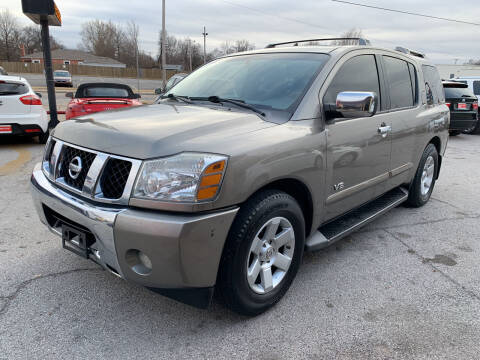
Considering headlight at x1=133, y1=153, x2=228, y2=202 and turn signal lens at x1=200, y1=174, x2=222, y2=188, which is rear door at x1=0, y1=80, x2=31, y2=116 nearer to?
headlight at x1=133, y1=153, x2=228, y2=202

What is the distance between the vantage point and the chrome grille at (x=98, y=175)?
6.74 ft

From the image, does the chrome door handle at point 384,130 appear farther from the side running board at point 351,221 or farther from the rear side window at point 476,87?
the rear side window at point 476,87

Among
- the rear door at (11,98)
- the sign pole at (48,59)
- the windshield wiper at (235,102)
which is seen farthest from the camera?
the sign pole at (48,59)

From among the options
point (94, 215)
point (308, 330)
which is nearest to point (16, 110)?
point (94, 215)

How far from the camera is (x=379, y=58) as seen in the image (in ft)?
11.8

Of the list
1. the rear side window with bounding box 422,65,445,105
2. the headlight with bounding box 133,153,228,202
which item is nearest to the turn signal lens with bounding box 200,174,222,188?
the headlight with bounding box 133,153,228,202

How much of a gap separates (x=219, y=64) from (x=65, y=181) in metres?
1.96

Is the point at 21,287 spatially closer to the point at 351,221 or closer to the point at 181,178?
the point at 181,178

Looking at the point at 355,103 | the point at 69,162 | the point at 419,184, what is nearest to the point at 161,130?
the point at 69,162

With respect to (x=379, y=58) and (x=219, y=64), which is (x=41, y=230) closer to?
(x=219, y=64)

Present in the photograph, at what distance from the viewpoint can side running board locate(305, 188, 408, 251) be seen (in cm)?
288

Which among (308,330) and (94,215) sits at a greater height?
(94,215)

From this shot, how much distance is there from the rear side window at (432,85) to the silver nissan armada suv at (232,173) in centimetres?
119

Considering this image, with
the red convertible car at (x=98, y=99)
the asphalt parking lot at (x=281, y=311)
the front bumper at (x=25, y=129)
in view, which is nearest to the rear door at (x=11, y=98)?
the front bumper at (x=25, y=129)
